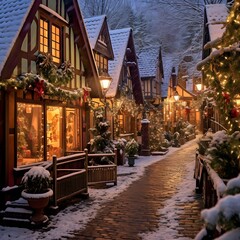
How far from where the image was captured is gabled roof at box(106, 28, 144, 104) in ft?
67.2

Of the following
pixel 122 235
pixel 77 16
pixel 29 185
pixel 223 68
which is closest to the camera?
pixel 223 68

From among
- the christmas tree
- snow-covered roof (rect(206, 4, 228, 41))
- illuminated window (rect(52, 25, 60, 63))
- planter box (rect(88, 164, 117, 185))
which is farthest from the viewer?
snow-covered roof (rect(206, 4, 228, 41))

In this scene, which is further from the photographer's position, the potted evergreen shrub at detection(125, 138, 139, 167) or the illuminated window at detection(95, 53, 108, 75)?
the illuminated window at detection(95, 53, 108, 75)

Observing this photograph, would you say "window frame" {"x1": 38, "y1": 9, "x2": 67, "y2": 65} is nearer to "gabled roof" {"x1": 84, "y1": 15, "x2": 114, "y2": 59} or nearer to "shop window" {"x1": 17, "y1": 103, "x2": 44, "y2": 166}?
"shop window" {"x1": 17, "y1": 103, "x2": 44, "y2": 166}

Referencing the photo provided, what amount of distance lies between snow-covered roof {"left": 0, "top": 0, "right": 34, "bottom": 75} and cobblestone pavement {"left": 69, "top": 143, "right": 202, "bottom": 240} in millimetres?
4520

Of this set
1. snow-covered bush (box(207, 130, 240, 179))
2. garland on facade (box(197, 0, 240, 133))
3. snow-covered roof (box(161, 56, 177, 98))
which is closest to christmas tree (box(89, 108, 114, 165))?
snow-covered bush (box(207, 130, 240, 179))

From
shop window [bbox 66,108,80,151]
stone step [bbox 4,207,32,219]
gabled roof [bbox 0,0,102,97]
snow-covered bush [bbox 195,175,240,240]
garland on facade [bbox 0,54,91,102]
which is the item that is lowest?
stone step [bbox 4,207,32,219]

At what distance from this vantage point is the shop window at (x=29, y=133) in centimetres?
A: 1012

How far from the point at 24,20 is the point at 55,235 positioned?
572 cm

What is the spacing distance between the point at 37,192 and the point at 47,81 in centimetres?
387

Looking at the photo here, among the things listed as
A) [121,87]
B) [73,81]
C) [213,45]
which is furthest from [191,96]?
[213,45]

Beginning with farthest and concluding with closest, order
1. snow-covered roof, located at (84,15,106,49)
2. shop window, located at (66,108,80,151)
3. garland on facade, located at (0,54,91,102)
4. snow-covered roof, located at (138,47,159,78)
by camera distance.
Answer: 1. snow-covered roof, located at (138,47,159,78)
2. snow-covered roof, located at (84,15,106,49)
3. shop window, located at (66,108,80,151)
4. garland on facade, located at (0,54,91,102)

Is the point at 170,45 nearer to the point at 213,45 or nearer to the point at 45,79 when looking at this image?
the point at 45,79

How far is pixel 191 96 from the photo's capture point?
47.7m
